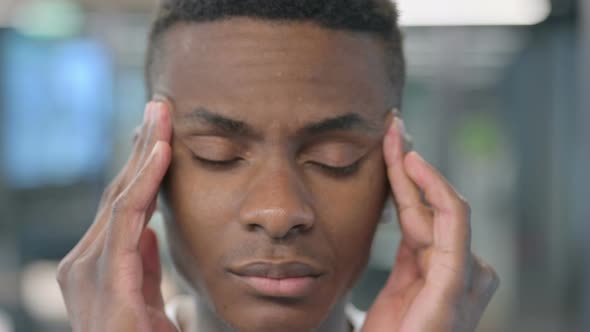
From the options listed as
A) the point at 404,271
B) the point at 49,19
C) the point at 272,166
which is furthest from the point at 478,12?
the point at 272,166

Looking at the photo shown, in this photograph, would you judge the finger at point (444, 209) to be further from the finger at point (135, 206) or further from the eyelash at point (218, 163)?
the finger at point (135, 206)

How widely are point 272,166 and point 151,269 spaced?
37cm

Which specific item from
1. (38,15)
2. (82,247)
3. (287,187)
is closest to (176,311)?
(82,247)

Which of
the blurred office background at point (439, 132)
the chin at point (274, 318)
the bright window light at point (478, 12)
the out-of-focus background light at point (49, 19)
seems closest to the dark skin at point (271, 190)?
the chin at point (274, 318)

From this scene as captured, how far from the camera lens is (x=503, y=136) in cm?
460

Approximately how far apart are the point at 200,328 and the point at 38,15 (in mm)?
3704

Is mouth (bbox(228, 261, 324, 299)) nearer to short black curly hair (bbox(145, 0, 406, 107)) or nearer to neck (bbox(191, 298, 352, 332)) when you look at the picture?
neck (bbox(191, 298, 352, 332))

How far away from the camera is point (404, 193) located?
54.1 inches

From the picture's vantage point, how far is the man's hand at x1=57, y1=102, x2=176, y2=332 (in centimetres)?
128

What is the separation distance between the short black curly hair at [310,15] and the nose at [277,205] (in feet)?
0.87

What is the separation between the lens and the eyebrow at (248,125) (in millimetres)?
1255

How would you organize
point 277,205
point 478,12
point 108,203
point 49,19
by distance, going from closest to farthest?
1. point 277,205
2. point 108,203
3. point 478,12
4. point 49,19

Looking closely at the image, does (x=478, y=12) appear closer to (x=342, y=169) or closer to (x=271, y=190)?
(x=342, y=169)

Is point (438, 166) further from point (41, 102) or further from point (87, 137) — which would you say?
point (41, 102)
